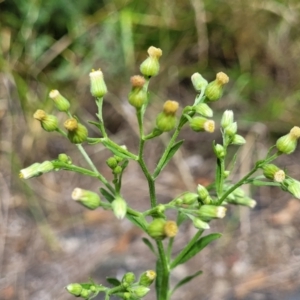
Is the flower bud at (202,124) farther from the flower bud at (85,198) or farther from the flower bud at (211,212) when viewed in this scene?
the flower bud at (85,198)

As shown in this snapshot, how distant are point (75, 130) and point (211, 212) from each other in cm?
60

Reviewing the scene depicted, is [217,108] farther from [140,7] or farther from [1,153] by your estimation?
[1,153]

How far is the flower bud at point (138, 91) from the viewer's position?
5.81ft

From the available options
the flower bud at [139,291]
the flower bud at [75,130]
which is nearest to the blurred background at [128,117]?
the flower bud at [139,291]

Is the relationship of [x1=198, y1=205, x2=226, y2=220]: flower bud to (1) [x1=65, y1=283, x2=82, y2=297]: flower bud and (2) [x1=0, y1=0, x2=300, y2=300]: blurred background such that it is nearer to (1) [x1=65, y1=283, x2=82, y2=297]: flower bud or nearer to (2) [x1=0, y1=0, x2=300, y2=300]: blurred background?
(1) [x1=65, y1=283, x2=82, y2=297]: flower bud

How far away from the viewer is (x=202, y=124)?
6.00 feet

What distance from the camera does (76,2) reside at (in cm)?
437

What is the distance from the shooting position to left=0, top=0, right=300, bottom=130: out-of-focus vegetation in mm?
4180

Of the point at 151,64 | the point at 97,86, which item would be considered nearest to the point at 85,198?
the point at 97,86

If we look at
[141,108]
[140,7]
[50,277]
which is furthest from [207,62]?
[141,108]

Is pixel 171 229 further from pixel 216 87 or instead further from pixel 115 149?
pixel 216 87

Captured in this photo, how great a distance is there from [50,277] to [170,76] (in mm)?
2043

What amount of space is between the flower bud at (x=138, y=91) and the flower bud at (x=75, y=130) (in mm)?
220

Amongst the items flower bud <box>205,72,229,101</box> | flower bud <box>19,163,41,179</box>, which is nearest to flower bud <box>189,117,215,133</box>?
flower bud <box>205,72,229,101</box>
